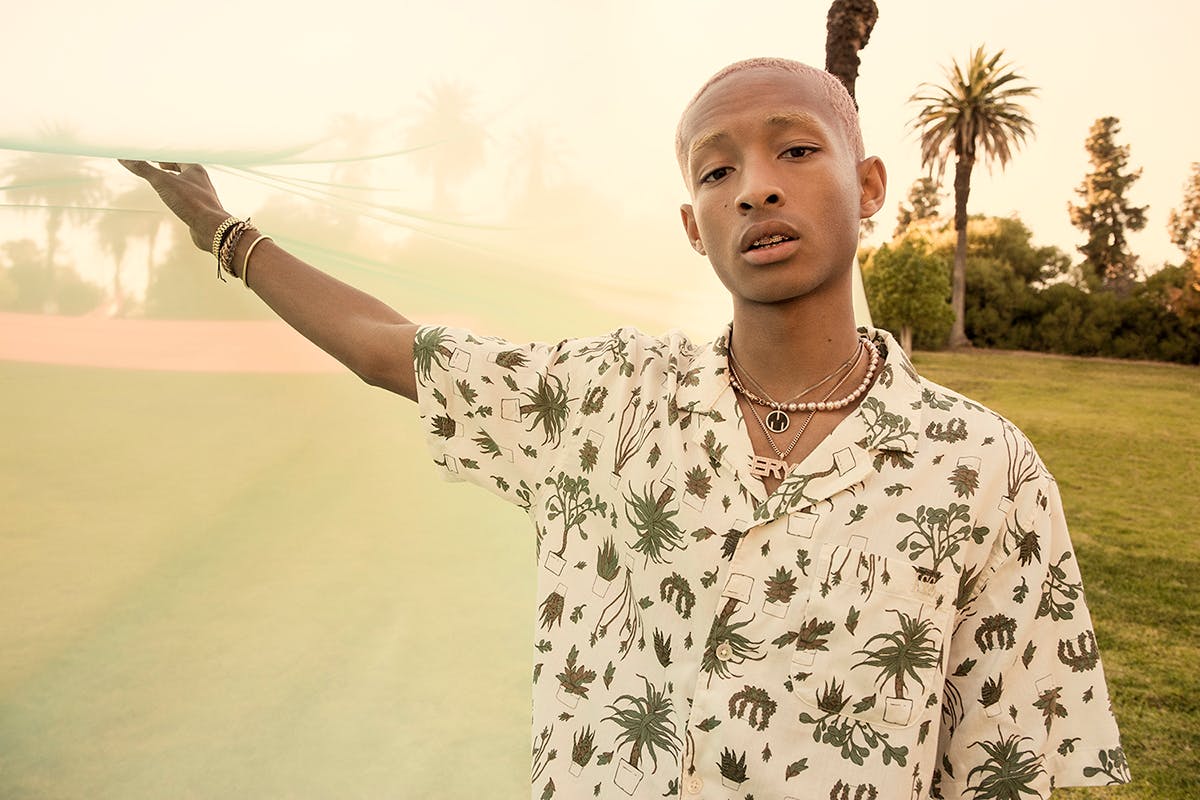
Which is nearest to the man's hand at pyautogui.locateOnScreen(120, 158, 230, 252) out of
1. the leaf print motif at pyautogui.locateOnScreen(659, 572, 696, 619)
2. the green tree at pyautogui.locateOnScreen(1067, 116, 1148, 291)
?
the leaf print motif at pyautogui.locateOnScreen(659, 572, 696, 619)

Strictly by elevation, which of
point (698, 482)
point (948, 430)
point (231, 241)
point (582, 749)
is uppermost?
point (231, 241)

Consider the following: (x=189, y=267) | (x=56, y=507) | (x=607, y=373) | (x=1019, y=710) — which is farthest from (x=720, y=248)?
(x=56, y=507)

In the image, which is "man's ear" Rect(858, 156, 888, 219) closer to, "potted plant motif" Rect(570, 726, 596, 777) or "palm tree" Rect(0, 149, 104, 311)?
"potted plant motif" Rect(570, 726, 596, 777)

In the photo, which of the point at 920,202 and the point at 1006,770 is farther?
the point at 920,202

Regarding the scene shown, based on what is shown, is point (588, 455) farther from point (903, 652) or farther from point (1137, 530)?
point (1137, 530)

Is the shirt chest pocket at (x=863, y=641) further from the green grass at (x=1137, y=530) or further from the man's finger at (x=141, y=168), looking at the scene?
the green grass at (x=1137, y=530)

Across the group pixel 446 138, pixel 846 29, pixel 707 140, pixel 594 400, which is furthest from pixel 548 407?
pixel 846 29

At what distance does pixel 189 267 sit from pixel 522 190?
2.71ft

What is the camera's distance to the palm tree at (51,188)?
1.98 metres

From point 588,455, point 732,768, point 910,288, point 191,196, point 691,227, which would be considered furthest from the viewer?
point 910,288

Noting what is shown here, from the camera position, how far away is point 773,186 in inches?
50.3

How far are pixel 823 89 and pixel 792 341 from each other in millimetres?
355

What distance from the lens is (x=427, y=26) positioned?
7.64ft

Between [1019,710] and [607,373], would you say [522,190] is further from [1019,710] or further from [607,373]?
[1019,710]
